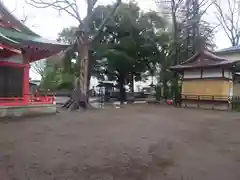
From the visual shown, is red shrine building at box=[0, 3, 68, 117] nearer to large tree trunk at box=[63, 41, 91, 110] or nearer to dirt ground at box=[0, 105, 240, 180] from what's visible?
large tree trunk at box=[63, 41, 91, 110]

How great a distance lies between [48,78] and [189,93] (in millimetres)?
26176

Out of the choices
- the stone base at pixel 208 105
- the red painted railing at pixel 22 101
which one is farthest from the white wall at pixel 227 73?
the red painted railing at pixel 22 101

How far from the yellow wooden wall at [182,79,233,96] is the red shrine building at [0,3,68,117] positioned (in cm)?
1277

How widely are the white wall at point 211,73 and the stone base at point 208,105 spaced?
2129 millimetres

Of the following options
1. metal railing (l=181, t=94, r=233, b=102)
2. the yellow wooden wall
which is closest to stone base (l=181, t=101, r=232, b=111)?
metal railing (l=181, t=94, r=233, b=102)

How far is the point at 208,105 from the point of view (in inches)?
883

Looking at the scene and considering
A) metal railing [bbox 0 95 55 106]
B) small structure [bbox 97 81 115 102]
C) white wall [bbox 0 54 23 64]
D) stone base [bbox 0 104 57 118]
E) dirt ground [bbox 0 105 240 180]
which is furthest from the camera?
small structure [bbox 97 81 115 102]

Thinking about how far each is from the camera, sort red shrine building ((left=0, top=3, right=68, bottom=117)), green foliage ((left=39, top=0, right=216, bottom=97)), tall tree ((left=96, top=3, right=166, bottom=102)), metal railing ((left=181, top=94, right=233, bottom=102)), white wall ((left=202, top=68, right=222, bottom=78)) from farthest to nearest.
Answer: tall tree ((left=96, top=3, right=166, bottom=102))
green foliage ((left=39, top=0, right=216, bottom=97))
white wall ((left=202, top=68, right=222, bottom=78))
metal railing ((left=181, top=94, right=233, bottom=102))
red shrine building ((left=0, top=3, right=68, bottom=117))

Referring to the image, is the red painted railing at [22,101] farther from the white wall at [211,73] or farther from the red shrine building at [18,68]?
the white wall at [211,73]

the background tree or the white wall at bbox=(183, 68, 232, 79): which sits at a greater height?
the background tree

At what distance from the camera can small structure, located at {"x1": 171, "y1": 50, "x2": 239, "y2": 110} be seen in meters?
21.5

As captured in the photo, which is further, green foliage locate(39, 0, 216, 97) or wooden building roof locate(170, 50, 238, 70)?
green foliage locate(39, 0, 216, 97)

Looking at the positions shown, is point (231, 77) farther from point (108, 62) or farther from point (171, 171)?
point (171, 171)

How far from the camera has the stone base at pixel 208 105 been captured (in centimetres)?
2143
